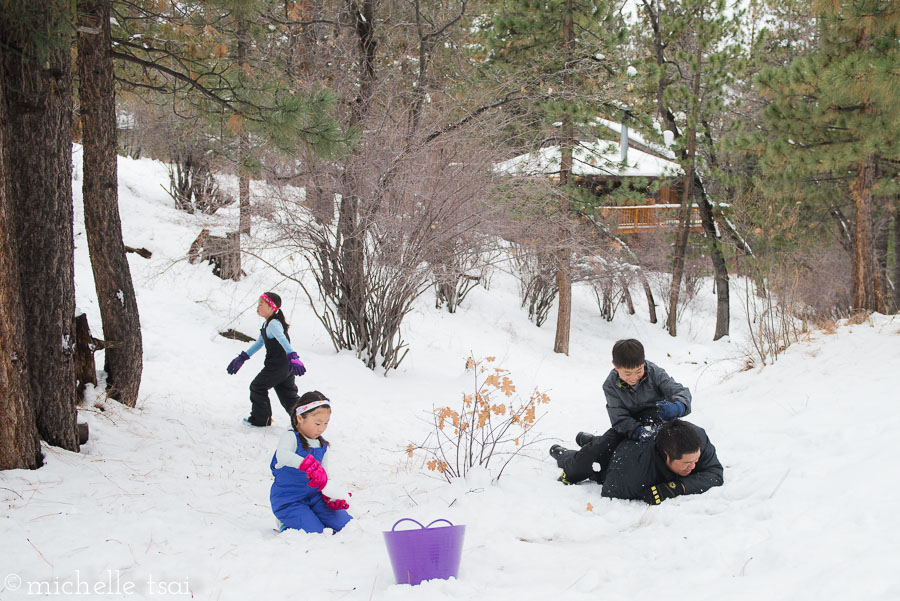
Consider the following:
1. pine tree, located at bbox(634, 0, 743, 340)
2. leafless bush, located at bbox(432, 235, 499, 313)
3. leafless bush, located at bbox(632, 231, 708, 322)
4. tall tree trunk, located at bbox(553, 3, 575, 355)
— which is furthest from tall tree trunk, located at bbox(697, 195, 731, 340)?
leafless bush, located at bbox(432, 235, 499, 313)

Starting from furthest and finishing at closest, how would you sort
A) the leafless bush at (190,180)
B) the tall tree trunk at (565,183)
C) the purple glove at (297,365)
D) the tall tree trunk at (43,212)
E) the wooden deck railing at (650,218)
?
the wooden deck railing at (650,218) → the leafless bush at (190,180) → the tall tree trunk at (565,183) → the purple glove at (297,365) → the tall tree trunk at (43,212)

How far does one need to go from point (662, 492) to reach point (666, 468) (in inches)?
7.8

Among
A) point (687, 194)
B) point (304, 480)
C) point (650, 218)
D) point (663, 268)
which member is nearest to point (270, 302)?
point (304, 480)

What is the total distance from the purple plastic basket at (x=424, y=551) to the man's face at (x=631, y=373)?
6.30ft

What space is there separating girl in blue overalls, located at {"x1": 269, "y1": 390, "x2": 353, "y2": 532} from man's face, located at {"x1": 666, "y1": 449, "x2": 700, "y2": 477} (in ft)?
6.21

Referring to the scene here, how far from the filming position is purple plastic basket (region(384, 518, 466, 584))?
2.55m

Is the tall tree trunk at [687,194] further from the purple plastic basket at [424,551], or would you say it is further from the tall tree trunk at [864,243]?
the purple plastic basket at [424,551]

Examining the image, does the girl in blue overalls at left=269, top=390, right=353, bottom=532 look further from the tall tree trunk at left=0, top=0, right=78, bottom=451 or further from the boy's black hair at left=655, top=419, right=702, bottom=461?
the boy's black hair at left=655, top=419, right=702, bottom=461

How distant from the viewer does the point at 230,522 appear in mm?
3648

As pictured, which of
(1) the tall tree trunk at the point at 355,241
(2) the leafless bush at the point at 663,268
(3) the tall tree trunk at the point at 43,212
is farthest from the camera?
(2) the leafless bush at the point at 663,268

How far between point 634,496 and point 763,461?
2.93 feet

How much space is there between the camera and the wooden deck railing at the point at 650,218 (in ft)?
60.9

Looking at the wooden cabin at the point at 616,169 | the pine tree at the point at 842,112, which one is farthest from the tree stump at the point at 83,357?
the pine tree at the point at 842,112

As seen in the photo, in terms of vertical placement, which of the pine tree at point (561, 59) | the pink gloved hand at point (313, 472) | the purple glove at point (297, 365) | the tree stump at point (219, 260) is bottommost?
the pink gloved hand at point (313, 472)
